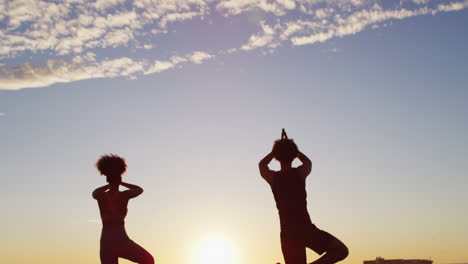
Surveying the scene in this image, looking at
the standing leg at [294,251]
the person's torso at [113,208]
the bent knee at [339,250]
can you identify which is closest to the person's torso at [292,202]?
the standing leg at [294,251]

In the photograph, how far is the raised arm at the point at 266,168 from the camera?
23.9 ft

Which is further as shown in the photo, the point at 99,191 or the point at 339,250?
the point at 99,191

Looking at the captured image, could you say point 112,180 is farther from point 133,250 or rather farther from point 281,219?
point 281,219

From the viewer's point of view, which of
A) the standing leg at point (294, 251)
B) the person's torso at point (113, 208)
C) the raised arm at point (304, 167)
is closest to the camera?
the standing leg at point (294, 251)

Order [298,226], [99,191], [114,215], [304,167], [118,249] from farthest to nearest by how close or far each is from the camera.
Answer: [99,191], [114,215], [118,249], [304,167], [298,226]

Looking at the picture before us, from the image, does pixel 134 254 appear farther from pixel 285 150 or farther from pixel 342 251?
pixel 342 251

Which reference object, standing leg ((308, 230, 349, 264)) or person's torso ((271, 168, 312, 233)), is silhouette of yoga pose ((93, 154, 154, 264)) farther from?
standing leg ((308, 230, 349, 264))

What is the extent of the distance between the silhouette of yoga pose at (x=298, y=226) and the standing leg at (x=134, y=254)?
2.11m

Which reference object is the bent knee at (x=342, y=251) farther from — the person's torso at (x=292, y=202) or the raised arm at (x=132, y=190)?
the raised arm at (x=132, y=190)

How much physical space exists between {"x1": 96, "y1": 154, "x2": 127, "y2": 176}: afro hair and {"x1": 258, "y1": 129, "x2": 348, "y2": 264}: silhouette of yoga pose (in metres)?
2.57

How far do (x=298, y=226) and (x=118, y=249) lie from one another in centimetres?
280

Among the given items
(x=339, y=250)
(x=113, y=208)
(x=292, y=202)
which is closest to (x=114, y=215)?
(x=113, y=208)

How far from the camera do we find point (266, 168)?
24.3 feet

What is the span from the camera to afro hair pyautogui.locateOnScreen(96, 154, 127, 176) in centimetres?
771
